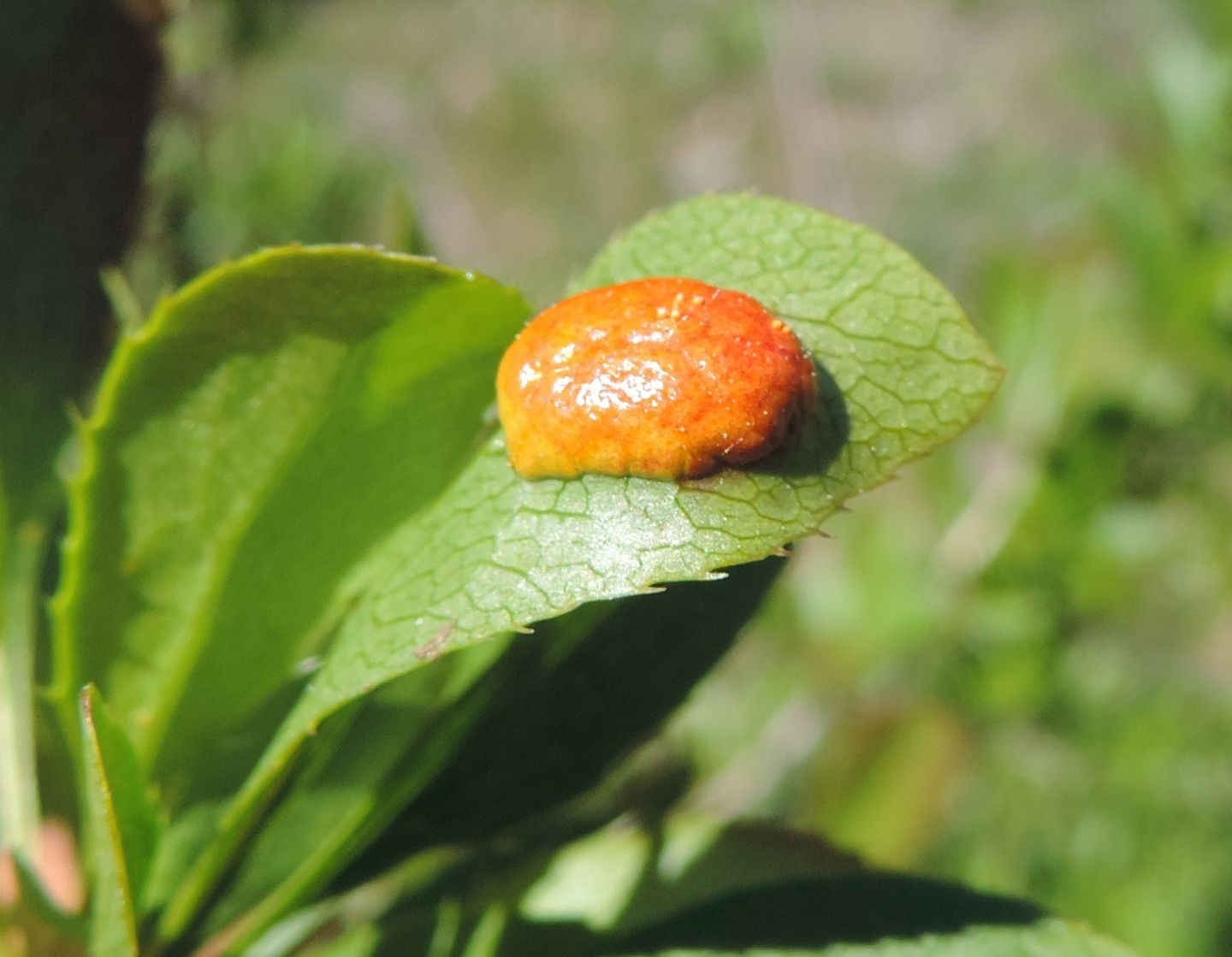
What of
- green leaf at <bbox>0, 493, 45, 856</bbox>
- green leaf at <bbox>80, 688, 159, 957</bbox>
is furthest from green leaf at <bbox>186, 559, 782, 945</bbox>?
green leaf at <bbox>0, 493, 45, 856</bbox>

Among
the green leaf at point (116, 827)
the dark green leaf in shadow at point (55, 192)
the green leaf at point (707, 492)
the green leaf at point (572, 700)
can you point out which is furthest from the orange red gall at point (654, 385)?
the dark green leaf in shadow at point (55, 192)

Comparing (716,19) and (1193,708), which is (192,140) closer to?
(1193,708)

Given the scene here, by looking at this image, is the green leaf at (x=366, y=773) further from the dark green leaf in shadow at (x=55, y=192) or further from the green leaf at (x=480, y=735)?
the dark green leaf in shadow at (x=55, y=192)

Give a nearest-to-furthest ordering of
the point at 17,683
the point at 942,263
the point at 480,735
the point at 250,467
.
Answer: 1. the point at 250,467
2. the point at 480,735
3. the point at 17,683
4. the point at 942,263

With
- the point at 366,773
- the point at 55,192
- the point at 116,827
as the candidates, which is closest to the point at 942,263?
the point at 55,192

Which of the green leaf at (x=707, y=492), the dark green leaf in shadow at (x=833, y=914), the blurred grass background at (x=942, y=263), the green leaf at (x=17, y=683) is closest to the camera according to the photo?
the green leaf at (x=707, y=492)

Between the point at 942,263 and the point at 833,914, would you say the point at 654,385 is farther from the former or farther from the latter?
the point at 942,263

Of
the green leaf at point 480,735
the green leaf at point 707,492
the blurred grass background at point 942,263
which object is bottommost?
the blurred grass background at point 942,263
